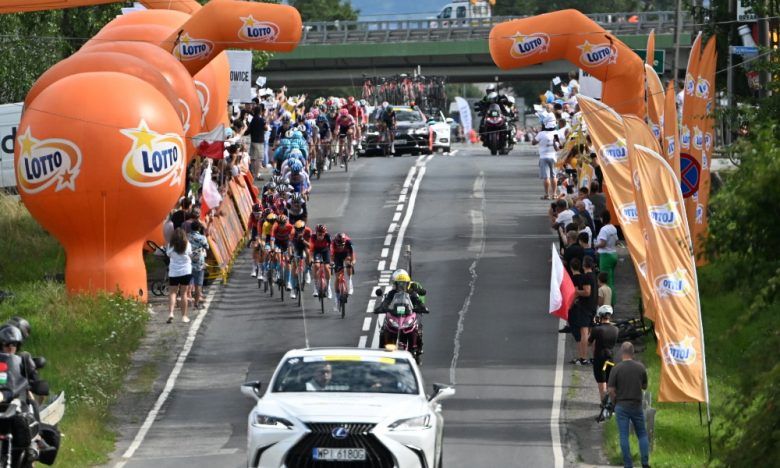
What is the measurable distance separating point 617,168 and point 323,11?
4546 inches

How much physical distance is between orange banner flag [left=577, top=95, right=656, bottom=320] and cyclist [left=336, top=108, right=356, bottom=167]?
67.5ft

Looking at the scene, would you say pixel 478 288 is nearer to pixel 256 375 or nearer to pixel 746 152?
pixel 256 375

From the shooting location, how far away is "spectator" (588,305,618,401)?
75.6 ft

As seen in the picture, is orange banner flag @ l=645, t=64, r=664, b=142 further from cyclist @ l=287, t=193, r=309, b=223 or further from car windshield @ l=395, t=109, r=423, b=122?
car windshield @ l=395, t=109, r=423, b=122

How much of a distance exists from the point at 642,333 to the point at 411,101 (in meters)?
38.7

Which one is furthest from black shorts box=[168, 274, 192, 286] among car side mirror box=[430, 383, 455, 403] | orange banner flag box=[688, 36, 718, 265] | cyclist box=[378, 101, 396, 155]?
cyclist box=[378, 101, 396, 155]

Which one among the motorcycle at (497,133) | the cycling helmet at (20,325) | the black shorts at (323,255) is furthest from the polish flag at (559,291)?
the motorcycle at (497,133)

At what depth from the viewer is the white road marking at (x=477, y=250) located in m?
28.0

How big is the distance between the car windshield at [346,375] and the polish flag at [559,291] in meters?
6.58

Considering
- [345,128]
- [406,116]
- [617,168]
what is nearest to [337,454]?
[617,168]

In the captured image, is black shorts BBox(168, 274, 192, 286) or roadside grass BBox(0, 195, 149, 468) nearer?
roadside grass BBox(0, 195, 149, 468)

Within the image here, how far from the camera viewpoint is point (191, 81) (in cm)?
3541

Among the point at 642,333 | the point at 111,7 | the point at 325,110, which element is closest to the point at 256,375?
the point at 642,333

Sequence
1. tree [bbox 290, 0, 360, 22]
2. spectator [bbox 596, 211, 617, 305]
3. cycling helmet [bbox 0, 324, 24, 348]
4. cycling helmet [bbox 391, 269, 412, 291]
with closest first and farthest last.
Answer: cycling helmet [bbox 0, 324, 24, 348] < cycling helmet [bbox 391, 269, 412, 291] < spectator [bbox 596, 211, 617, 305] < tree [bbox 290, 0, 360, 22]
